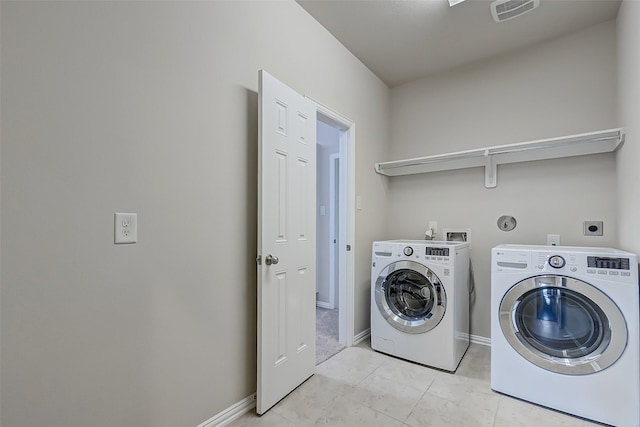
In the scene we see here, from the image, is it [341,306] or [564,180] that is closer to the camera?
[564,180]

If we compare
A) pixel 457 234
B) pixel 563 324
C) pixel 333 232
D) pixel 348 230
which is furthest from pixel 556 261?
pixel 333 232

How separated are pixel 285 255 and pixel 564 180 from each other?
2.19 metres

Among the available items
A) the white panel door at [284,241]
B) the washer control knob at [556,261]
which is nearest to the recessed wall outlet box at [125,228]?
the white panel door at [284,241]

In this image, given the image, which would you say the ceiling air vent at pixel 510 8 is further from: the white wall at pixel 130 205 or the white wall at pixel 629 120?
the white wall at pixel 130 205

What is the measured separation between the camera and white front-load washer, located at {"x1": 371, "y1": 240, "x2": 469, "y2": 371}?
6.76 ft

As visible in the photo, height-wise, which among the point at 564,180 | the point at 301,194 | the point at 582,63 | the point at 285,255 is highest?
the point at 582,63

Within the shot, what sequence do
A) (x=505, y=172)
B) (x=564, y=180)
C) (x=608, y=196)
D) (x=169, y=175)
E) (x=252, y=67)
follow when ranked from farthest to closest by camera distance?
(x=505, y=172)
(x=564, y=180)
(x=608, y=196)
(x=252, y=67)
(x=169, y=175)

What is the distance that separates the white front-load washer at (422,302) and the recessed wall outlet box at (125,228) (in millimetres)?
1712

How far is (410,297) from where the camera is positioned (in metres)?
2.29

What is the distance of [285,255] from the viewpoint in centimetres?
174

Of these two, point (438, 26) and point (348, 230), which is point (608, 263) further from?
point (438, 26)

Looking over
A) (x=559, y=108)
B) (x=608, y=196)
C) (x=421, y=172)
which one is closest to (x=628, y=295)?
(x=608, y=196)

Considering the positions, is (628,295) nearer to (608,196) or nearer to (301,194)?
(608,196)

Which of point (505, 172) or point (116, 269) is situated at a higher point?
point (505, 172)
